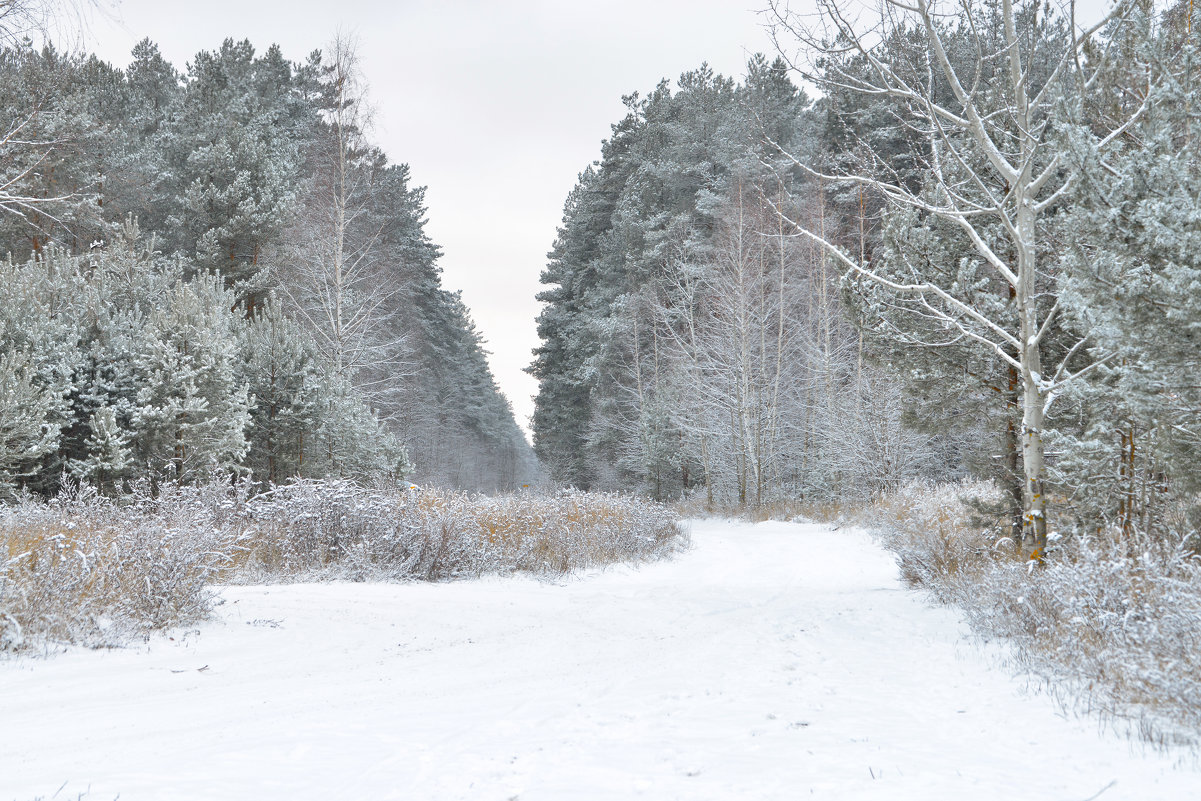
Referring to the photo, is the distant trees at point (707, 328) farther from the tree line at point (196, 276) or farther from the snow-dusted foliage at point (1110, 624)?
the snow-dusted foliage at point (1110, 624)

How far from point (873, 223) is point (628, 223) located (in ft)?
36.6

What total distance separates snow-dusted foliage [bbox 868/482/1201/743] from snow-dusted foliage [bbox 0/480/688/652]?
18.3ft

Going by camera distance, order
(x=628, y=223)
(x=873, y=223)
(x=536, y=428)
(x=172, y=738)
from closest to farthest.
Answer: (x=172, y=738)
(x=873, y=223)
(x=628, y=223)
(x=536, y=428)

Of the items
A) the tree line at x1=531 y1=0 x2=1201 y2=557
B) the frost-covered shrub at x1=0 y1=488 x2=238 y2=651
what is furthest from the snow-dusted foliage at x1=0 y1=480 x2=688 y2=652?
the tree line at x1=531 y1=0 x2=1201 y2=557

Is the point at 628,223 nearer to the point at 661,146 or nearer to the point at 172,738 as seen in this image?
the point at 661,146

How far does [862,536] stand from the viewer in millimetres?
14633

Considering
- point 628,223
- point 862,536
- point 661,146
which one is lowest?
point 862,536

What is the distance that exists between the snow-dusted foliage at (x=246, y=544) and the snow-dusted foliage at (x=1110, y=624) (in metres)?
5.58

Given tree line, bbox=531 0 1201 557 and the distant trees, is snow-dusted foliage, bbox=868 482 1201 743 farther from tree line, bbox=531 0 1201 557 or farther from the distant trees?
the distant trees

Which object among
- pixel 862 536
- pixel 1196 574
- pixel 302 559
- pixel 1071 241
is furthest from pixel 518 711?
pixel 862 536

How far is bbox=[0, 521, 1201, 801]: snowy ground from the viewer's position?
2600mm

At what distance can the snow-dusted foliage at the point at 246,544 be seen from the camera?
480 cm

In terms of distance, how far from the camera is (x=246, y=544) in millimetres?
8180

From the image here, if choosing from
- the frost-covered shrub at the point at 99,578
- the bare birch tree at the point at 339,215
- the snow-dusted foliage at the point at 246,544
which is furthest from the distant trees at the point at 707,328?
the frost-covered shrub at the point at 99,578
